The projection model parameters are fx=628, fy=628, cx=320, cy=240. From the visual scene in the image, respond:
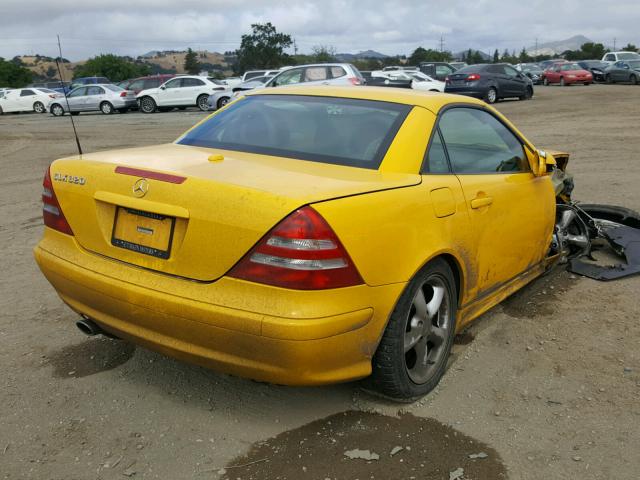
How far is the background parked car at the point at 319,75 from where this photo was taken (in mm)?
18531

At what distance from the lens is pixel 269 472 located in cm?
264

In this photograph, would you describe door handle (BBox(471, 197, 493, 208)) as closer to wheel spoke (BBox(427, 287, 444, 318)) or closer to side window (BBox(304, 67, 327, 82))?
wheel spoke (BBox(427, 287, 444, 318))

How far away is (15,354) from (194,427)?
145 centimetres

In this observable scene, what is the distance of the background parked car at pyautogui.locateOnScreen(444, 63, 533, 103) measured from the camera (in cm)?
2477

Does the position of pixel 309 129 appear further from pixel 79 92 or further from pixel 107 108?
pixel 79 92

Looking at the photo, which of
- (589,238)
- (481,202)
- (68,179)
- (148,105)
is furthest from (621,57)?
(68,179)

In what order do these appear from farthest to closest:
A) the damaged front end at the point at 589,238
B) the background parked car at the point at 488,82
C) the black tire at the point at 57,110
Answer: the black tire at the point at 57,110 → the background parked car at the point at 488,82 → the damaged front end at the point at 589,238

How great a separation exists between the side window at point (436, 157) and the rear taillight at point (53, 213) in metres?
1.86

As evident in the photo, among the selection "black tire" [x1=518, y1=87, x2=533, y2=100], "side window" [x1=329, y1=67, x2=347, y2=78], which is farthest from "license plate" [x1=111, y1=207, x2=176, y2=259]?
"black tire" [x1=518, y1=87, x2=533, y2=100]

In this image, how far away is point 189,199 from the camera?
269cm

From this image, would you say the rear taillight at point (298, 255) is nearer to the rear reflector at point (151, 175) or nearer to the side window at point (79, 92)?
the rear reflector at point (151, 175)

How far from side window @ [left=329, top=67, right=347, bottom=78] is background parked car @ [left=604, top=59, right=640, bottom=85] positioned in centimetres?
2434

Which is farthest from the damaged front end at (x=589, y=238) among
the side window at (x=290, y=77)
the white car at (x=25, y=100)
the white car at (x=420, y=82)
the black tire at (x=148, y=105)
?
the white car at (x=25, y=100)

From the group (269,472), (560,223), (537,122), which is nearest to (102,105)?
(537,122)
